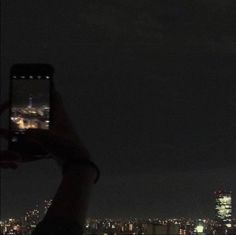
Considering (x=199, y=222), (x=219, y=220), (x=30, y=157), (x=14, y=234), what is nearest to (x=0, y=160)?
(x=30, y=157)

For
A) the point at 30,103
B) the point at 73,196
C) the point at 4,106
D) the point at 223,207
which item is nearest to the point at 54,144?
the point at 73,196

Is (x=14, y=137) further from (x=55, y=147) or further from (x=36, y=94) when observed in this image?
(x=36, y=94)

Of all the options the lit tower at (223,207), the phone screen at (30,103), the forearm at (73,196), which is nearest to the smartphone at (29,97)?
the phone screen at (30,103)

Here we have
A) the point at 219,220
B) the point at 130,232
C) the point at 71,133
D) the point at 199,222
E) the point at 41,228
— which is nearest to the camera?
the point at 41,228

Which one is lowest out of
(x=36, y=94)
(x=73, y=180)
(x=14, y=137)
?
(x=73, y=180)

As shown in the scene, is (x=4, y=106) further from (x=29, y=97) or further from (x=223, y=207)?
(x=223, y=207)

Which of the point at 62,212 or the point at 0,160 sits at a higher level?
the point at 0,160

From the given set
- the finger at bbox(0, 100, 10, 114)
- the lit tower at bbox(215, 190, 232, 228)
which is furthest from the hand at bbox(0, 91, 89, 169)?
the lit tower at bbox(215, 190, 232, 228)
